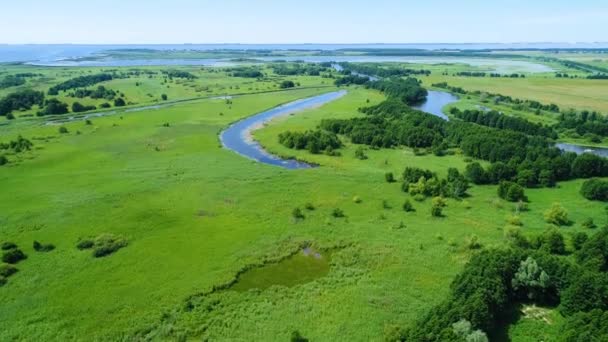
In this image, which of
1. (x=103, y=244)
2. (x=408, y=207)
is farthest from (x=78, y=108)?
(x=408, y=207)

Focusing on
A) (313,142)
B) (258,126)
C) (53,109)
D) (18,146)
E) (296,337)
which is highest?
(53,109)

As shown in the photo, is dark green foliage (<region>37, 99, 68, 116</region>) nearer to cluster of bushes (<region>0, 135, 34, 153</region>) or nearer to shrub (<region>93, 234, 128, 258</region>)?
cluster of bushes (<region>0, 135, 34, 153</region>)

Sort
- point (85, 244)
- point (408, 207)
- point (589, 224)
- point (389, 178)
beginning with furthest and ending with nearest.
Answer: point (389, 178)
point (408, 207)
point (589, 224)
point (85, 244)

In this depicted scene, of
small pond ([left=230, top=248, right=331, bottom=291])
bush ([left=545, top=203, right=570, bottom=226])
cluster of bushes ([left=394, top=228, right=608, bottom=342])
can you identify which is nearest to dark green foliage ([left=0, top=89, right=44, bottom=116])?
small pond ([left=230, top=248, right=331, bottom=291])

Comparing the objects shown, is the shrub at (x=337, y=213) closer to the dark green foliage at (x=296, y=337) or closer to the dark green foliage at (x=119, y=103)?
the dark green foliage at (x=296, y=337)

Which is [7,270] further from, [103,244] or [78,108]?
[78,108]

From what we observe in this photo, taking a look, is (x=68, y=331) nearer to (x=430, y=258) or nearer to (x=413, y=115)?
(x=430, y=258)

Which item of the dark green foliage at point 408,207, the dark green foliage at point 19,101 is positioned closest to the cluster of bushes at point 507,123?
the dark green foliage at point 408,207
